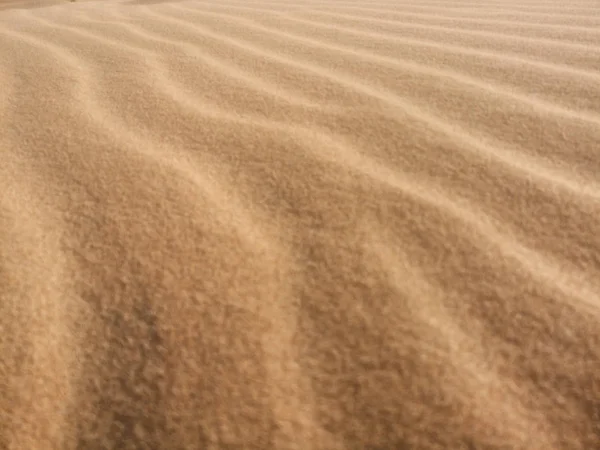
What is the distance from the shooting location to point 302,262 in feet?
2.35

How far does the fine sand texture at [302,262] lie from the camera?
0.55 m

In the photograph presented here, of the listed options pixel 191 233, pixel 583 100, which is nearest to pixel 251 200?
pixel 191 233

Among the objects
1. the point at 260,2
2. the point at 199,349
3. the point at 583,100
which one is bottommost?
the point at 199,349

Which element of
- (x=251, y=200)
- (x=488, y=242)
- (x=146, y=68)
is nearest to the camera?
(x=488, y=242)

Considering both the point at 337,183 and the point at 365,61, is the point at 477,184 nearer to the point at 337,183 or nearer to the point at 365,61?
the point at 337,183

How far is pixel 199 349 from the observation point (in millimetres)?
604

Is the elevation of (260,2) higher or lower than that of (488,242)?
higher

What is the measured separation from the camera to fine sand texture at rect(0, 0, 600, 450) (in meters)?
0.55

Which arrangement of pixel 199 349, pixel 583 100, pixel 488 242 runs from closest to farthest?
pixel 199 349 → pixel 488 242 → pixel 583 100

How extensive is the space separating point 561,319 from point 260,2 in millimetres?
2422

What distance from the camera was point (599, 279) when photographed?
675 millimetres

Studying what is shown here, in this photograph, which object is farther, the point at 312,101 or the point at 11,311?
the point at 312,101

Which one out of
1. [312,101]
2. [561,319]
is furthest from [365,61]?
[561,319]

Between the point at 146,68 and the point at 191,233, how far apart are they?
2.89 feet
